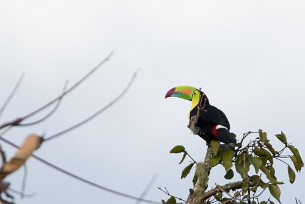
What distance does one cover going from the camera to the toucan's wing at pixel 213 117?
8.85 meters

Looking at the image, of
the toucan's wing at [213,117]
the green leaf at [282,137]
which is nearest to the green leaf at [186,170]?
the green leaf at [282,137]

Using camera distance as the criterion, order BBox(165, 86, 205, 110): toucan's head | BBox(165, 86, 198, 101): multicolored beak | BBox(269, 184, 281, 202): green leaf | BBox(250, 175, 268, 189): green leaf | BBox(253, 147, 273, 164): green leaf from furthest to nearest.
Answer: BBox(165, 86, 198, 101): multicolored beak → BBox(165, 86, 205, 110): toucan's head → BBox(253, 147, 273, 164): green leaf → BBox(250, 175, 268, 189): green leaf → BBox(269, 184, 281, 202): green leaf

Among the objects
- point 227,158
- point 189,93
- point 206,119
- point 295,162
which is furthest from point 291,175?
point 189,93

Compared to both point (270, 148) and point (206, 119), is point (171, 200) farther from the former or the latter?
point (206, 119)

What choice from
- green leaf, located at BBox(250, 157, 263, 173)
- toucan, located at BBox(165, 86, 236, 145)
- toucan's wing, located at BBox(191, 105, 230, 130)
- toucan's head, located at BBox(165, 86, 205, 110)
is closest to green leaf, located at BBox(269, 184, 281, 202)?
green leaf, located at BBox(250, 157, 263, 173)

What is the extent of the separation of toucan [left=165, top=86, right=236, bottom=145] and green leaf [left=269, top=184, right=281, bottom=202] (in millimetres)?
993

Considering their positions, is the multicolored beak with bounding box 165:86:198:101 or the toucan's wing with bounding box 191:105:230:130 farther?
the multicolored beak with bounding box 165:86:198:101

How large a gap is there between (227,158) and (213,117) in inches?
115

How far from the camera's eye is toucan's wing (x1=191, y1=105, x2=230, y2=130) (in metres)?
8.85

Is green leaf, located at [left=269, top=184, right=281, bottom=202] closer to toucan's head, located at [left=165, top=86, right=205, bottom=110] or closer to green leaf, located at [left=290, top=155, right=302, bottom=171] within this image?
green leaf, located at [left=290, top=155, right=302, bottom=171]

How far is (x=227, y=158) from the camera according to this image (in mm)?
6133

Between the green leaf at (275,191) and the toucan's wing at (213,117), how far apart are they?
9.15ft

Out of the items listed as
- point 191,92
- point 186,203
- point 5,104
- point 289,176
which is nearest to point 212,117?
point 191,92

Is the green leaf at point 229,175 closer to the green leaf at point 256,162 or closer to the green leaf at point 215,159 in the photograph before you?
the green leaf at point 215,159
